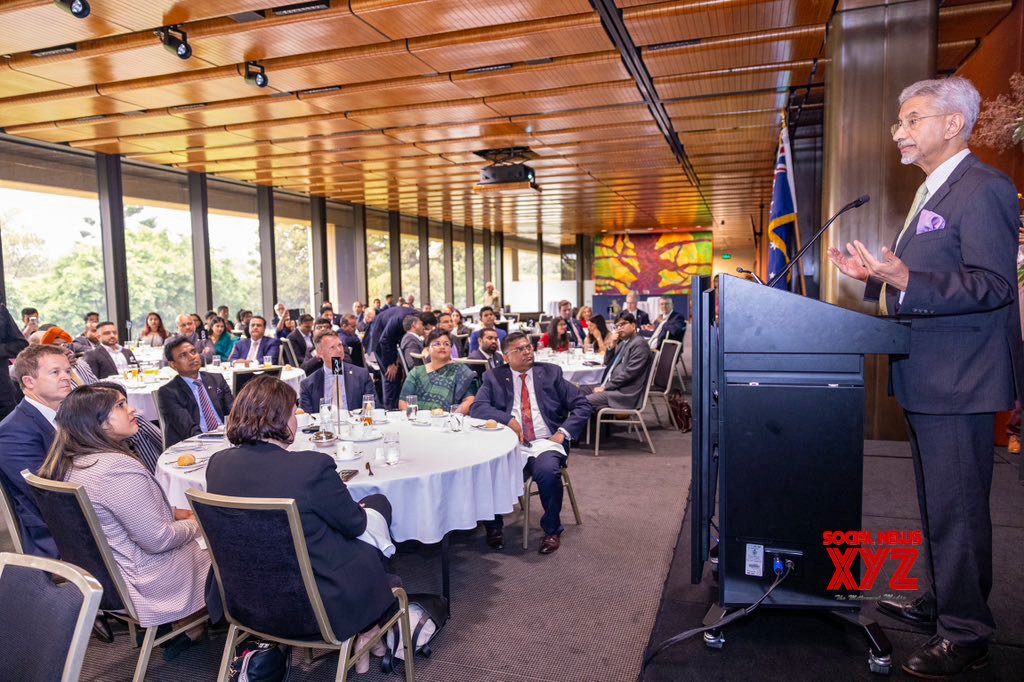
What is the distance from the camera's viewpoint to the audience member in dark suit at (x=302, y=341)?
8.55 m

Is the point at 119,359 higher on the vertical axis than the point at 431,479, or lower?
higher

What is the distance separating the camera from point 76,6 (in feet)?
13.9

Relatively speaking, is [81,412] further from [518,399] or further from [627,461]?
[627,461]

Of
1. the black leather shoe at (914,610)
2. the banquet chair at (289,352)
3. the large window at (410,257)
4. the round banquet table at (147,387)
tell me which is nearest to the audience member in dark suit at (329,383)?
the round banquet table at (147,387)

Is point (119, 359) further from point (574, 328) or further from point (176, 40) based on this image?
point (574, 328)

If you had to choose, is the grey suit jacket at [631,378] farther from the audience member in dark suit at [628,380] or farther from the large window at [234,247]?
the large window at [234,247]

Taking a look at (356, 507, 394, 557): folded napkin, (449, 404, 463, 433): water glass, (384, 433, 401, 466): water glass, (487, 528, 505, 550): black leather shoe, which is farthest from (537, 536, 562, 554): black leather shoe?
(356, 507, 394, 557): folded napkin

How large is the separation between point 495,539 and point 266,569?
7.16ft

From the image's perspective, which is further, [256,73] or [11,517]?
[256,73]

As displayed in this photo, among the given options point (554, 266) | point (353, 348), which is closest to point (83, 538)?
point (353, 348)

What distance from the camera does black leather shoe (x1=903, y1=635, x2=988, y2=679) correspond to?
211cm

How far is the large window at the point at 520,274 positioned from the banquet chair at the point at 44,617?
65.7ft

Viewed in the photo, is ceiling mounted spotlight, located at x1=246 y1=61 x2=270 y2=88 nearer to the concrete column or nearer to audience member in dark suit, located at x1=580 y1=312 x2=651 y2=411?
audience member in dark suit, located at x1=580 y1=312 x2=651 y2=411

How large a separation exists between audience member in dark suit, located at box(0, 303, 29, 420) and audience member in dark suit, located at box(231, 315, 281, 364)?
7.87 ft
